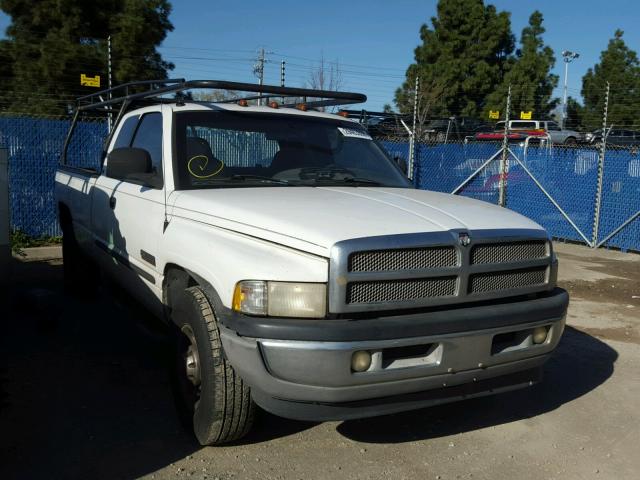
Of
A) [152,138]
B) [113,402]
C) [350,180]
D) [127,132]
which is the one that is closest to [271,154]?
[350,180]

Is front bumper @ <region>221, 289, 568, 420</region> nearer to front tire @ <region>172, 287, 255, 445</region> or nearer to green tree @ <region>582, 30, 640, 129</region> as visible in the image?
front tire @ <region>172, 287, 255, 445</region>

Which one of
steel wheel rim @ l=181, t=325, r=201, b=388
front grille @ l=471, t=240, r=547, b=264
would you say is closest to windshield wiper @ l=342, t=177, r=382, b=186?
front grille @ l=471, t=240, r=547, b=264

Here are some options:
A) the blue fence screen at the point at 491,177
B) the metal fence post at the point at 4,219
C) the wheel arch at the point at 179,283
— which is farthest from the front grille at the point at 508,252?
the blue fence screen at the point at 491,177

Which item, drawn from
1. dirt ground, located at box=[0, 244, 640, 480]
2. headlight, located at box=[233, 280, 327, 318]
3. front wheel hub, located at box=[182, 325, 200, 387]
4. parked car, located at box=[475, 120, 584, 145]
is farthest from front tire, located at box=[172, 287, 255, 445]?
parked car, located at box=[475, 120, 584, 145]

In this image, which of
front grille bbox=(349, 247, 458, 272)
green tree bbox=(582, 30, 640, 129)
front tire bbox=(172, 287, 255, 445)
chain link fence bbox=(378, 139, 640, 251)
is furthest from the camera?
green tree bbox=(582, 30, 640, 129)

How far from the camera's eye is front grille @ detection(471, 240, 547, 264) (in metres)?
3.27

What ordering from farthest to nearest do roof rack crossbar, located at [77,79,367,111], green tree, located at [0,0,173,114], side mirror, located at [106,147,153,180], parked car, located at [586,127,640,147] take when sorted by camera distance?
parked car, located at [586,127,640,147] → green tree, located at [0,0,173,114] → side mirror, located at [106,147,153,180] → roof rack crossbar, located at [77,79,367,111]

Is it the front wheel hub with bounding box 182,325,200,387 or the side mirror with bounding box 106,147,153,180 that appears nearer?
the front wheel hub with bounding box 182,325,200,387


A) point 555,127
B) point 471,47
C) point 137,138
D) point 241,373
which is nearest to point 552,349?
point 241,373

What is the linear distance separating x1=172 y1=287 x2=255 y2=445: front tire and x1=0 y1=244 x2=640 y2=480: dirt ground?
0.60ft

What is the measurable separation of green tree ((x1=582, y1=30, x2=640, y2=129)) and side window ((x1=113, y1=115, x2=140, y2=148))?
103ft

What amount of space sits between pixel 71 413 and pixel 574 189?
34.9 ft

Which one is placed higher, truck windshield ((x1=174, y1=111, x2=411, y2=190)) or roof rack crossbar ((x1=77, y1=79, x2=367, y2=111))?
roof rack crossbar ((x1=77, y1=79, x2=367, y2=111))

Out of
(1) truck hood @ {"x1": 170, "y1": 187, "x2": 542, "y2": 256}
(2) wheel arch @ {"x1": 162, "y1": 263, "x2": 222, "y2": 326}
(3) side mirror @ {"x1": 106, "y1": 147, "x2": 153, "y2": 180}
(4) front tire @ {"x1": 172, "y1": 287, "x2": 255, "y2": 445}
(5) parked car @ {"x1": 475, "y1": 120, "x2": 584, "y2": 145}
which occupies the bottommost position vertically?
(4) front tire @ {"x1": 172, "y1": 287, "x2": 255, "y2": 445}
